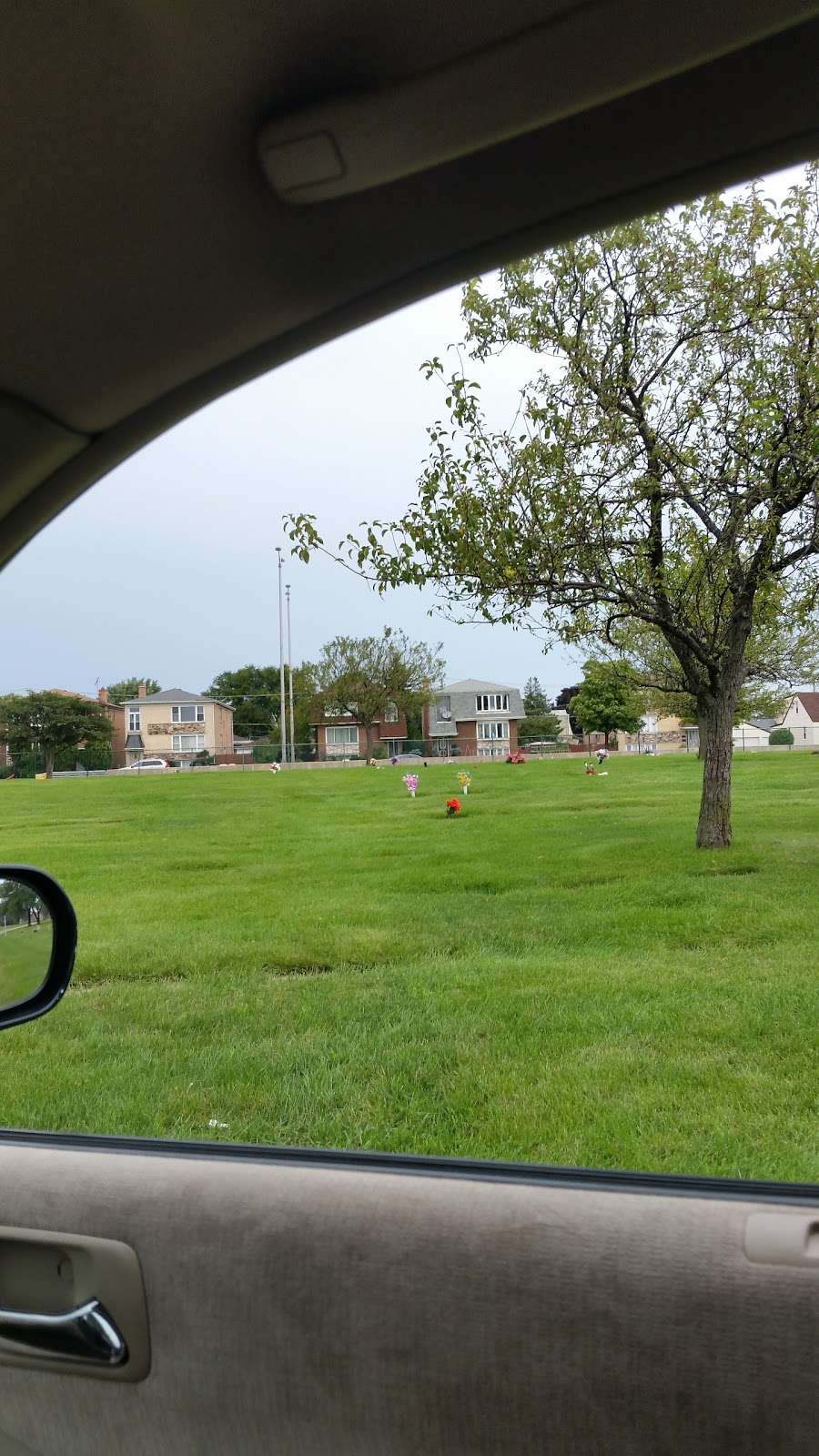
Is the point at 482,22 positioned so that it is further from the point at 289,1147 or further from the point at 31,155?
the point at 289,1147

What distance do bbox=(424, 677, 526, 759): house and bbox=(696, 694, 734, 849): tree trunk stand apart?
0.93 meters

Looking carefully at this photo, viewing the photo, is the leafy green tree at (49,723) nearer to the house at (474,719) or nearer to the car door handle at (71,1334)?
the house at (474,719)

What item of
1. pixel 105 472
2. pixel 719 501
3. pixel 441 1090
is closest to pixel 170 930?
pixel 441 1090

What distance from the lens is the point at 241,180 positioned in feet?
2.61

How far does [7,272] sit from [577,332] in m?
2.92

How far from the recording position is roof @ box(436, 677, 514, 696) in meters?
4.50

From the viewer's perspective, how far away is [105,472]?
3.34ft

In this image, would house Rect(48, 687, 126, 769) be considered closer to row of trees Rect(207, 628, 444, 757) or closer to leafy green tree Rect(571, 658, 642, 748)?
row of trees Rect(207, 628, 444, 757)

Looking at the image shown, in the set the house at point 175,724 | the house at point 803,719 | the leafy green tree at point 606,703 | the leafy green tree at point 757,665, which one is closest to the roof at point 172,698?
the house at point 175,724

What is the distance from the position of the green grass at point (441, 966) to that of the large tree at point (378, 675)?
1.43ft

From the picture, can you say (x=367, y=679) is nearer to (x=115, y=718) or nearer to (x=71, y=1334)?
(x=115, y=718)

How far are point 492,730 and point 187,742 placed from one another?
1.52 metres

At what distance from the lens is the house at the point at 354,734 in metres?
4.96

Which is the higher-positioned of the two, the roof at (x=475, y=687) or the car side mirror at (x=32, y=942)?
the roof at (x=475, y=687)
